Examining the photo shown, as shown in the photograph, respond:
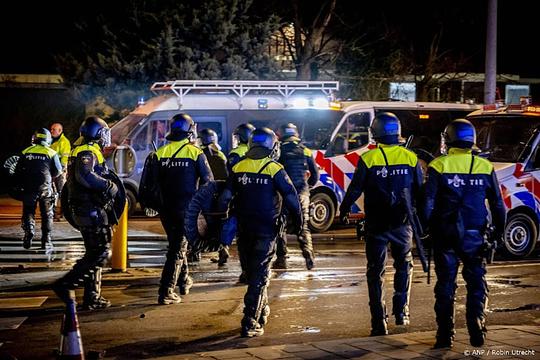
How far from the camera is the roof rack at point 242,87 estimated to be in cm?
1859

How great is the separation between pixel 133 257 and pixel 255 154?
5.83m

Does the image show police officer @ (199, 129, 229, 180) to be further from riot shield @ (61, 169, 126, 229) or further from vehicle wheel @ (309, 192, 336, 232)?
vehicle wheel @ (309, 192, 336, 232)

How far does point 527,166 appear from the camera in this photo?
15.0m

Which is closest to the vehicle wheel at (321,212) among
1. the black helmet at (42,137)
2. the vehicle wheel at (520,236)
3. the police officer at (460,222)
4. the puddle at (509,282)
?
the vehicle wheel at (520,236)

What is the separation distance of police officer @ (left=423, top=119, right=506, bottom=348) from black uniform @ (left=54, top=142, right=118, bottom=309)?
142 inches

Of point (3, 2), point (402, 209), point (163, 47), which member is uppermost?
point (3, 2)

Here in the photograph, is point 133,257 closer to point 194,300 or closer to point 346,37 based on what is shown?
point 194,300

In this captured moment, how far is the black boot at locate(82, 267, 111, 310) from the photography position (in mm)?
10359

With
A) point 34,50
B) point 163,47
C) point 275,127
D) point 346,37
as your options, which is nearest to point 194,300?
point 275,127

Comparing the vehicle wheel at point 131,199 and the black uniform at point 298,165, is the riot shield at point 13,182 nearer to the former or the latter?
the vehicle wheel at point 131,199

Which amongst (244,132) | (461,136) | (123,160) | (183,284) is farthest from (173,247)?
(123,160)

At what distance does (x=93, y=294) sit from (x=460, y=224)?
4.12 meters

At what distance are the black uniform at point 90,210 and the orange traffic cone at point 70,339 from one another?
3.93 meters

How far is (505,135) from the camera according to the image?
15.7m
